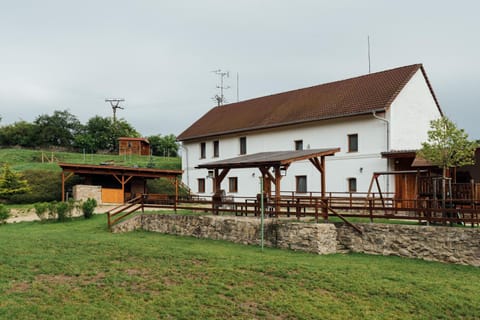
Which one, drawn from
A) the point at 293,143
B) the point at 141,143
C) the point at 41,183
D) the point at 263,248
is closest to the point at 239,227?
the point at 263,248

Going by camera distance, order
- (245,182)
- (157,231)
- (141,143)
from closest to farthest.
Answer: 1. (157,231)
2. (245,182)
3. (141,143)

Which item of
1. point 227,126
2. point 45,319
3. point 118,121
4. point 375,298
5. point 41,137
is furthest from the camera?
point 118,121

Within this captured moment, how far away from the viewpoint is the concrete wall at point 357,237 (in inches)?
476

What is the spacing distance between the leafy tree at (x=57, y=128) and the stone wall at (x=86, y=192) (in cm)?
3531

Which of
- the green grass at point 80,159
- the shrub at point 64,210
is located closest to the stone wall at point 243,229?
the shrub at point 64,210

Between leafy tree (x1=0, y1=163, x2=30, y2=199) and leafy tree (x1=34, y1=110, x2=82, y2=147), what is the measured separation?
3198 centimetres

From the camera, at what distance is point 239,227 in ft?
51.0

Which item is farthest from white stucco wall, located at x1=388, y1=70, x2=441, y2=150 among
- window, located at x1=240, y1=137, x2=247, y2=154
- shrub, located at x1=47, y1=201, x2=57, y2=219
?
shrub, located at x1=47, y1=201, x2=57, y2=219

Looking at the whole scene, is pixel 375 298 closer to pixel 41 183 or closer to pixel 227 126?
pixel 227 126

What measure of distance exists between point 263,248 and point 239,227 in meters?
1.71

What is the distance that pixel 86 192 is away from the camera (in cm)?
2772

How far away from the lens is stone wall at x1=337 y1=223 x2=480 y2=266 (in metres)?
11.9

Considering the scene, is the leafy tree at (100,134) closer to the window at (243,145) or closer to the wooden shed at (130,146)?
the wooden shed at (130,146)

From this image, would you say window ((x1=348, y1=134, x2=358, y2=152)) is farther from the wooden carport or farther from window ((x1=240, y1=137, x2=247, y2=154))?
the wooden carport
